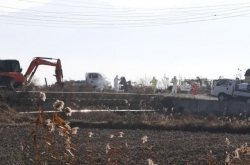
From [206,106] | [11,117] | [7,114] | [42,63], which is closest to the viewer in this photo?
[11,117]

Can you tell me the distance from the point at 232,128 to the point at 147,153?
410 inches

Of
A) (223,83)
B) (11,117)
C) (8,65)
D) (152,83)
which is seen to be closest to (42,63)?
(8,65)

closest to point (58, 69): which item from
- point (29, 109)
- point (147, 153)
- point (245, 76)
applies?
point (29, 109)

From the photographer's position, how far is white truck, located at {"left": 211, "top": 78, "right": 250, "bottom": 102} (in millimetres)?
38469

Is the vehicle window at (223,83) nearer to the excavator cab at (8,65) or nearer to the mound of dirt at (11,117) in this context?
the excavator cab at (8,65)

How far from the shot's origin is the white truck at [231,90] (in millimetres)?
38469

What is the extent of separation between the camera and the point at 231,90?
131 ft

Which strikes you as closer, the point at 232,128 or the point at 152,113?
the point at 232,128

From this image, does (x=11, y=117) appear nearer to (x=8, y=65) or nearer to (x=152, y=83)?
(x=8, y=65)

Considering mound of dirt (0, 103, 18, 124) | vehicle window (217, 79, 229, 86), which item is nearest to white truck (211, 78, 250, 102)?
vehicle window (217, 79, 229, 86)

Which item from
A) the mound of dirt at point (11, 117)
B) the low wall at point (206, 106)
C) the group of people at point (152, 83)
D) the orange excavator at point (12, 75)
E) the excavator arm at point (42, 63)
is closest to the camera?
the mound of dirt at point (11, 117)

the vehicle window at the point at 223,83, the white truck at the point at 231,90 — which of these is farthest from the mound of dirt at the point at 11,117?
the vehicle window at the point at 223,83

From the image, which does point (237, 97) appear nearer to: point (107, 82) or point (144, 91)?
point (144, 91)

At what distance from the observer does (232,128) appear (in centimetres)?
2055
